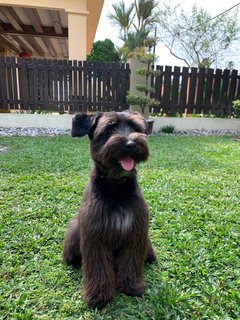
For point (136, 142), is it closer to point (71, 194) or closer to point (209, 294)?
point (209, 294)

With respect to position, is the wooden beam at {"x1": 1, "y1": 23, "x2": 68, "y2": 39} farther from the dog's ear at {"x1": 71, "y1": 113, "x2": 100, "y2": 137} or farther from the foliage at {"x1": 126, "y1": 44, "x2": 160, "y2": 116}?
the dog's ear at {"x1": 71, "y1": 113, "x2": 100, "y2": 137}

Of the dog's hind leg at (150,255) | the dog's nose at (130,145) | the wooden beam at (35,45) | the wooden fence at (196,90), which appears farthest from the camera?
the wooden beam at (35,45)

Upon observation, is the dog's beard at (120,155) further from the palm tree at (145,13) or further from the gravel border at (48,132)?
the palm tree at (145,13)

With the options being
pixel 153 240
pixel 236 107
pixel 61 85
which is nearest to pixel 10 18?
pixel 61 85

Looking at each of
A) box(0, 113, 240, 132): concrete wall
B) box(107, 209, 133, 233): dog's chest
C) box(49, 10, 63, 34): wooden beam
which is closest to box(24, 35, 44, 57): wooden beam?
box(49, 10, 63, 34): wooden beam

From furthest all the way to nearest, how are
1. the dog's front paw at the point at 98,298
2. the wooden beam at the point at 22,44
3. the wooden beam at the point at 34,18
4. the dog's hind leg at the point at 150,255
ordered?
the wooden beam at the point at 22,44
the wooden beam at the point at 34,18
the dog's hind leg at the point at 150,255
the dog's front paw at the point at 98,298

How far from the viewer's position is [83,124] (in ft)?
6.66

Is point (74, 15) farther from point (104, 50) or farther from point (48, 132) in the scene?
point (104, 50)

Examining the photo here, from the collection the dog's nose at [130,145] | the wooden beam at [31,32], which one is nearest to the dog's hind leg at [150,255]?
the dog's nose at [130,145]

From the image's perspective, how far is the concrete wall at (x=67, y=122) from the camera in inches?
362

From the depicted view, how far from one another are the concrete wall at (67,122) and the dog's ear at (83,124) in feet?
24.4

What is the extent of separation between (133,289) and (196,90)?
364 inches

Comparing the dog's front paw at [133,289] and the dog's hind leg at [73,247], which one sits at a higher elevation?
the dog's hind leg at [73,247]

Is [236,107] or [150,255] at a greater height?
[236,107]
